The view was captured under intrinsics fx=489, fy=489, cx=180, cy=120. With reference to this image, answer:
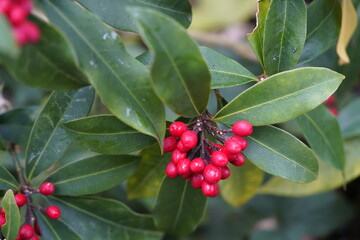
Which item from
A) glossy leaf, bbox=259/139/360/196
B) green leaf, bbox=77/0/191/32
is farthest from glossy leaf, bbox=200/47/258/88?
glossy leaf, bbox=259/139/360/196

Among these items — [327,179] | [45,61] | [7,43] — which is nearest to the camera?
[7,43]

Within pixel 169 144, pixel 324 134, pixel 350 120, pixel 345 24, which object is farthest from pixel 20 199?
pixel 350 120

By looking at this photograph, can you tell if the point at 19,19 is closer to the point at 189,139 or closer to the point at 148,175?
the point at 189,139

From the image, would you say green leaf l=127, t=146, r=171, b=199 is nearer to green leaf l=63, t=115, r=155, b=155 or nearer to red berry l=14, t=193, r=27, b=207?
green leaf l=63, t=115, r=155, b=155

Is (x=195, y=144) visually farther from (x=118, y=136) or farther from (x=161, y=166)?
(x=161, y=166)

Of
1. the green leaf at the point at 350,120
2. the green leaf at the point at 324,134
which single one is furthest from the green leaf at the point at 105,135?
the green leaf at the point at 350,120
